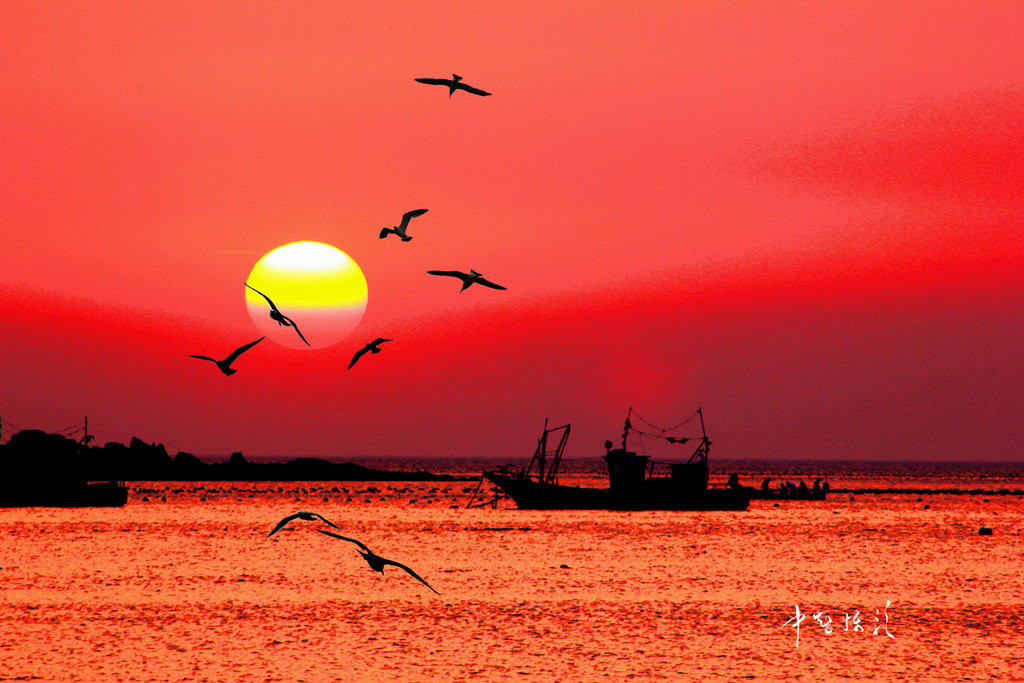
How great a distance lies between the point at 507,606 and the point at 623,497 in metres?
40.8

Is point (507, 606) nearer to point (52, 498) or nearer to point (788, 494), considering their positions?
point (52, 498)

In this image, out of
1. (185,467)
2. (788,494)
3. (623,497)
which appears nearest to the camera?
(623,497)

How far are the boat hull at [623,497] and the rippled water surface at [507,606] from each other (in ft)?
61.0

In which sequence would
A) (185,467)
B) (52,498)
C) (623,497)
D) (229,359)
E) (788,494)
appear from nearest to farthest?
1. (229,359)
2. (52,498)
3. (623,497)
4. (788,494)
5. (185,467)

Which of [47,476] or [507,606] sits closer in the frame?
[507,606]

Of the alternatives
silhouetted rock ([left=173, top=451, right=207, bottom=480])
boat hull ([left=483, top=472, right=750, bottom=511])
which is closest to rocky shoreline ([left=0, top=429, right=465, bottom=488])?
silhouetted rock ([left=173, top=451, right=207, bottom=480])

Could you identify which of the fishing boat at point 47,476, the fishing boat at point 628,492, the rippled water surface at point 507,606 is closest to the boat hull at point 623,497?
the fishing boat at point 628,492

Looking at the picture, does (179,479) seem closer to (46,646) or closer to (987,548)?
(987,548)

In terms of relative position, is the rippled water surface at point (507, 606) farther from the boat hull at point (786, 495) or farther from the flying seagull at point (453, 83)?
the boat hull at point (786, 495)

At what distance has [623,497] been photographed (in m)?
63.0

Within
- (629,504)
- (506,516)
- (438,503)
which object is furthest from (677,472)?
(438,503)

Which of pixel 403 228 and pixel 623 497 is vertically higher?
pixel 403 228

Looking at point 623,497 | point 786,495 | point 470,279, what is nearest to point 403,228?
point 470,279

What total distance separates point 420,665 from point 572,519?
3772 centimetres
